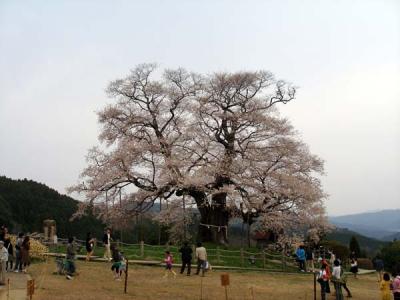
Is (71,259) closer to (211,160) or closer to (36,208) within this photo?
(211,160)

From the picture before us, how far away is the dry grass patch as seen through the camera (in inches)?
650

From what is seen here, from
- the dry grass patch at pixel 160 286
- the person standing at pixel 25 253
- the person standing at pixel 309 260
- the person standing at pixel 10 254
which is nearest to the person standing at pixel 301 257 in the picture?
the person standing at pixel 309 260

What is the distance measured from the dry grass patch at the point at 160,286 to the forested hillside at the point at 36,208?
28.0 meters

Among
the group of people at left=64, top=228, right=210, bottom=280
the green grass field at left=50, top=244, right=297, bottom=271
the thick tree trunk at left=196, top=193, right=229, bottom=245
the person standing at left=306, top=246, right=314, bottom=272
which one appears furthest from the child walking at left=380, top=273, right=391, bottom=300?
the thick tree trunk at left=196, top=193, right=229, bottom=245

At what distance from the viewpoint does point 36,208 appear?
2083 inches

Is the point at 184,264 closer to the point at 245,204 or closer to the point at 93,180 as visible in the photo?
the point at 245,204

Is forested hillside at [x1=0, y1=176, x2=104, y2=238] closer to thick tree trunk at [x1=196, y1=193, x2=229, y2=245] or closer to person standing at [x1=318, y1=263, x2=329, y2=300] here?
thick tree trunk at [x1=196, y1=193, x2=229, y2=245]

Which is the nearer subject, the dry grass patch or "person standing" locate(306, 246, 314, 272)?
the dry grass patch

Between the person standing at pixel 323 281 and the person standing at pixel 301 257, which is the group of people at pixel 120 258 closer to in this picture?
the person standing at pixel 323 281

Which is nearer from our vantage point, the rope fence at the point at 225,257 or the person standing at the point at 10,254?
the person standing at the point at 10,254

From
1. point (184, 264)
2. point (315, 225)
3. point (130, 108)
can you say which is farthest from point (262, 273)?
point (130, 108)

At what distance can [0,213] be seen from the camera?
157 ft

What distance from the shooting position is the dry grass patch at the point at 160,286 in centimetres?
1650

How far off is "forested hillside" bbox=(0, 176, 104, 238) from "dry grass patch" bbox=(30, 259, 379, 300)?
2797 centimetres
